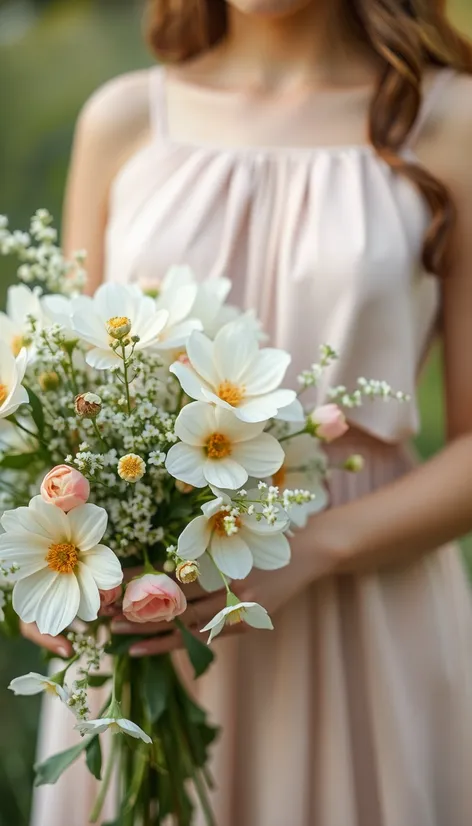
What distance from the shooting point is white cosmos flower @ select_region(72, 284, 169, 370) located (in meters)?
0.61

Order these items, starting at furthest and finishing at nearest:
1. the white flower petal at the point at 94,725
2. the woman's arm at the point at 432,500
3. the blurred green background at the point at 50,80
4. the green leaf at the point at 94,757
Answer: the blurred green background at the point at 50,80 < the woman's arm at the point at 432,500 < the green leaf at the point at 94,757 < the white flower petal at the point at 94,725

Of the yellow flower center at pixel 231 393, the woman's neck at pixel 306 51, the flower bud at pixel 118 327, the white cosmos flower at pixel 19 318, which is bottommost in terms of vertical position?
the yellow flower center at pixel 231 393

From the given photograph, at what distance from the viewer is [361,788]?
0.92m

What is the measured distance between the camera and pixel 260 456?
61cm

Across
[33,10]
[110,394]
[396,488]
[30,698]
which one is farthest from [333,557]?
[33,10]

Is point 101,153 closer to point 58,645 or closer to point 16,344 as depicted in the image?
point 16,344

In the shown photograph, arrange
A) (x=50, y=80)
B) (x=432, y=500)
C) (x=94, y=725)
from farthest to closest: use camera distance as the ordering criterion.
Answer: (x=50, y=80) → (x=432, y=500) → (x=94, y=725)

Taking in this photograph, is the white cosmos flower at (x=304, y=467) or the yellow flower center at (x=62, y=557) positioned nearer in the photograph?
the yellow flower center at (x=62, y=557)

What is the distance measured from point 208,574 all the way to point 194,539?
0.19 ft

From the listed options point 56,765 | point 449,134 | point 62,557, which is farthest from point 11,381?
point 449,134

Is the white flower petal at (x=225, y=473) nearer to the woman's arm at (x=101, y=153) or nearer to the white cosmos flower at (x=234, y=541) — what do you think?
the white cosmos flower at (x=234, y=541)

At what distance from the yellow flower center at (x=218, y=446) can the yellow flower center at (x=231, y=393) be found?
29 millimetres

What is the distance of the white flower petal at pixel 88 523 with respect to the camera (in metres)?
0.57

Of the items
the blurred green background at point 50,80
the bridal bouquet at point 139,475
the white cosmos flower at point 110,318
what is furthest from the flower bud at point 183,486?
the blurred green background at point 50,80
